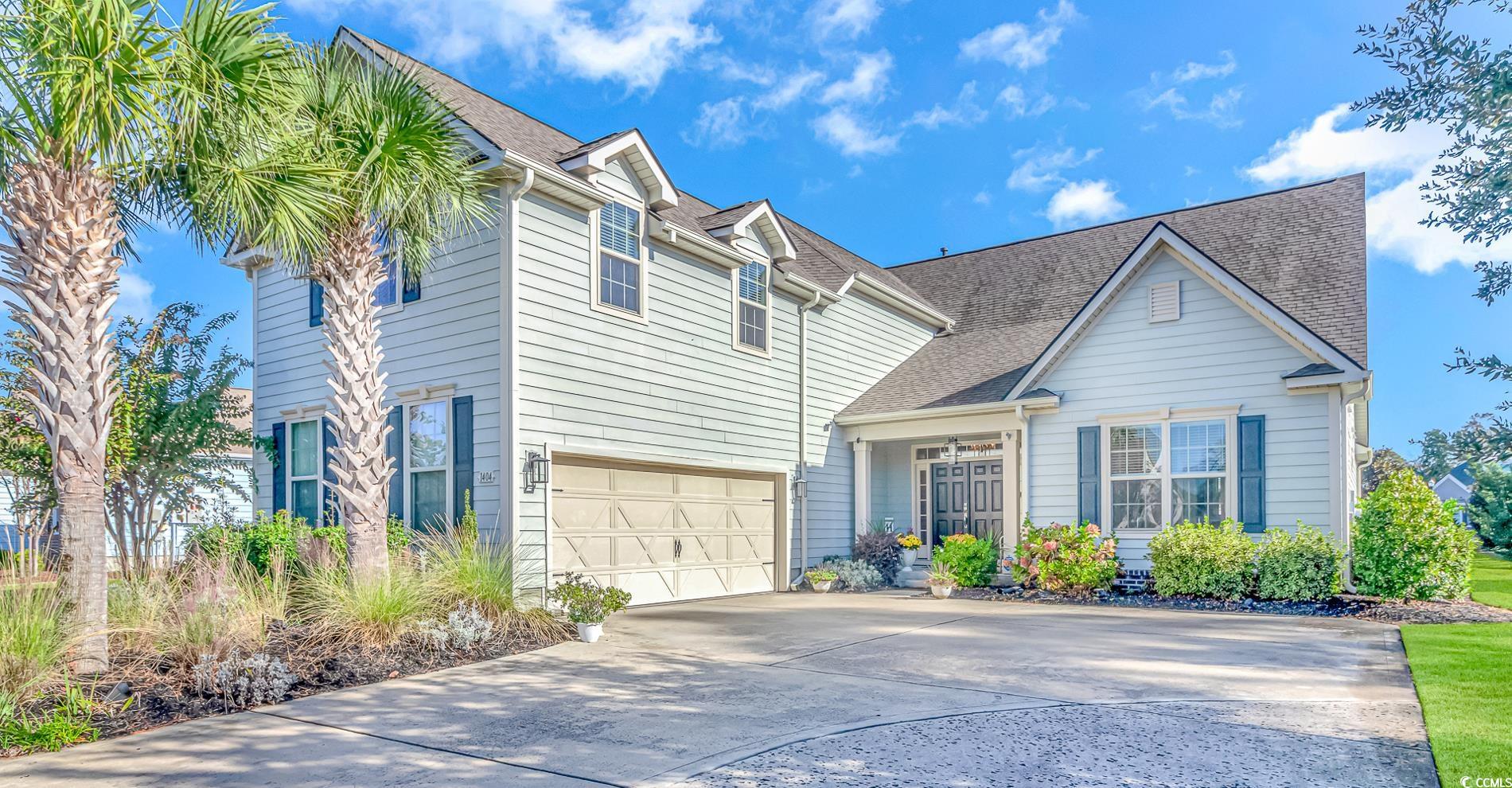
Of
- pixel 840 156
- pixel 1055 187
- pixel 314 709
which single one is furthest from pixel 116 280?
pixel 1055 187

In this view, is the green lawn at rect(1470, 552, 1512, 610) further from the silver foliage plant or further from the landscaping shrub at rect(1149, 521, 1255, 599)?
the silver foliage plant

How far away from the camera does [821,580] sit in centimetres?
1562

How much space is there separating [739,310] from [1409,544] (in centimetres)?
995

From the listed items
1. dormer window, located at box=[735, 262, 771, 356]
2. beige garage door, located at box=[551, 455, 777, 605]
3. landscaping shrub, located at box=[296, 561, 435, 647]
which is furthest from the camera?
dormer window, located at box=[735, 262, 771, 356]

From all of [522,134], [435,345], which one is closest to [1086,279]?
[522,134]

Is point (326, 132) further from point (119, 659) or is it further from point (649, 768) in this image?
point (649, 768)

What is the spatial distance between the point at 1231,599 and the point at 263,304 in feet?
50.1

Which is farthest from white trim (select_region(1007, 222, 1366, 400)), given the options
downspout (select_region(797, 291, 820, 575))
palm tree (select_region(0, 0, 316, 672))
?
palm tree (select_region(0, 0, 316, 672))

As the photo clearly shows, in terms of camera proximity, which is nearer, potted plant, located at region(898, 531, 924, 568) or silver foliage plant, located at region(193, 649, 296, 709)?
silver foliage plant, located at region(193, 649, 296, 709)

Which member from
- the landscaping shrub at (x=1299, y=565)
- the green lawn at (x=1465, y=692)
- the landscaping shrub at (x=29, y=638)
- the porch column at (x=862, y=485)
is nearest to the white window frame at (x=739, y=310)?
the porch column at (x=862, y=485)

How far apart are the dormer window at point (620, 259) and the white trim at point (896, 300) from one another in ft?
17.3

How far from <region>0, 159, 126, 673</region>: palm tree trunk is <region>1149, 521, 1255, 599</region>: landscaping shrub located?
12510mm

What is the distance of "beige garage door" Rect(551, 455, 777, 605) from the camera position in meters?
12.0

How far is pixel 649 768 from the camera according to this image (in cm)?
500
